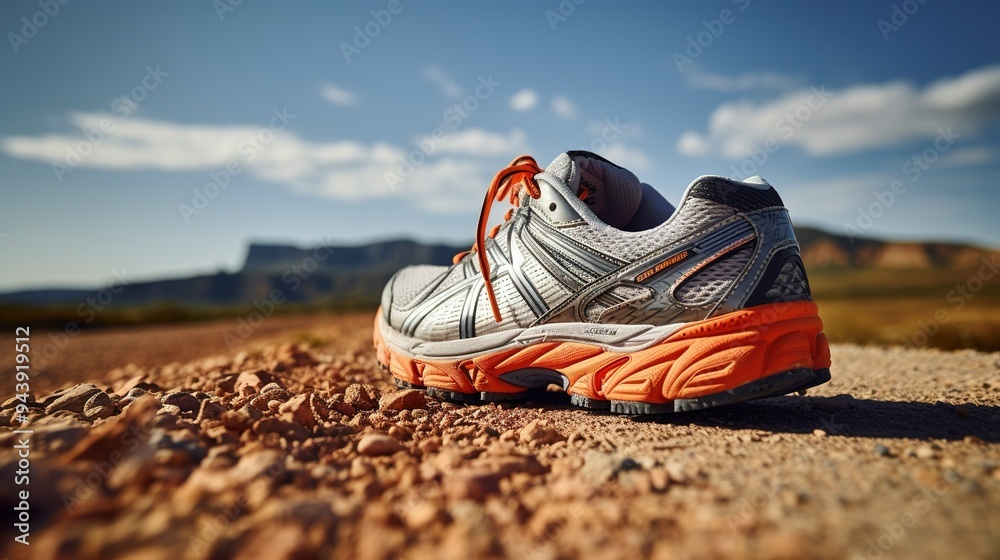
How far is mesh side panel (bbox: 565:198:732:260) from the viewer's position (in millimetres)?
2182

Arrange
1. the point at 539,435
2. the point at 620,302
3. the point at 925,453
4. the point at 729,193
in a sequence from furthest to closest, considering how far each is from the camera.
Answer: the point at 620,302 < the point at 729,193 < the point at 539,435 < the point at 925,453

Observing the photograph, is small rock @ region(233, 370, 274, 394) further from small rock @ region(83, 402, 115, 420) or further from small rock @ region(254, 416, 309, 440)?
small rock @ region(254, 416, 309, 440)

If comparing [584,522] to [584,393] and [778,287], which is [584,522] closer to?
[584,393]

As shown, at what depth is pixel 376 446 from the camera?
5.54ft

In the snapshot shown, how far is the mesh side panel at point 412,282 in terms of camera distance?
10.5ft

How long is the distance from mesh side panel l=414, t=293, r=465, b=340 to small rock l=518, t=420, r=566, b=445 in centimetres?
99

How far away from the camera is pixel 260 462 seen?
4.58 ft

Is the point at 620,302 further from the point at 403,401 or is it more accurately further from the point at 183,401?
the point at 183,401

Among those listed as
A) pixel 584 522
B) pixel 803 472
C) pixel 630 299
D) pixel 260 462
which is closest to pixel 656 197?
pixel 630 299

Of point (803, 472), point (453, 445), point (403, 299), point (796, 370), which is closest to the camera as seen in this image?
point (803, 472)

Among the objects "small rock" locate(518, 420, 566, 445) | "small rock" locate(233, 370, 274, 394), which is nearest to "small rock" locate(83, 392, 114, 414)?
"small rock" locate(233, 370, 274, 394)

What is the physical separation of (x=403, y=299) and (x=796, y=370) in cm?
225

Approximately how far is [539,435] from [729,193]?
53.4 inches

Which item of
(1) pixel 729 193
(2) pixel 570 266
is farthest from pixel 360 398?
(1) pixel 729 193
